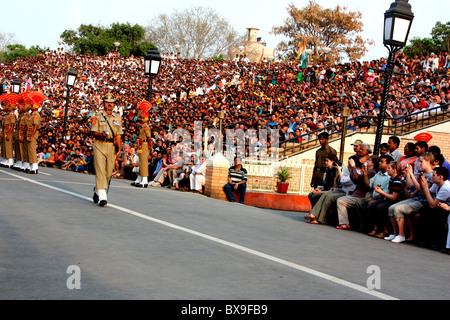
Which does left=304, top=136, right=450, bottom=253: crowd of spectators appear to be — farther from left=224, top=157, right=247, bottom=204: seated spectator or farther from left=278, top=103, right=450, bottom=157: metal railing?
left=278, top=103, right=450, bottom=157: metal railing

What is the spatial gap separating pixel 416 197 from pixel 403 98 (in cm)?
1581

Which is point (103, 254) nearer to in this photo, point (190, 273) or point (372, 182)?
point (190, 273)

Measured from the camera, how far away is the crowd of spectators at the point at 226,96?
25.5 meters

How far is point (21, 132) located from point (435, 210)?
1421 cm

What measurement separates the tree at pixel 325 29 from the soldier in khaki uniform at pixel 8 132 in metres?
42.9

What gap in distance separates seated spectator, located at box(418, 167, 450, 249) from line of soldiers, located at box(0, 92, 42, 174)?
509 inches

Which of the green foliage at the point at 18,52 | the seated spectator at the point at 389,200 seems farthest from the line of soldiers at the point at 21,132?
the green foliage at the point at 18,52

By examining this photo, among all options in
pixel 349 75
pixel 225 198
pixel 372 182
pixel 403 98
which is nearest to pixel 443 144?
pixel 403 98

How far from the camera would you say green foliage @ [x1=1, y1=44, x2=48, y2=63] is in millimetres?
85938

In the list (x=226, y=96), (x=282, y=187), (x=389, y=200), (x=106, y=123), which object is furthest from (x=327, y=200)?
(x=226, y=96)

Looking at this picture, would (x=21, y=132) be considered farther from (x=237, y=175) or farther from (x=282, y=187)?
(x=282, y=187)

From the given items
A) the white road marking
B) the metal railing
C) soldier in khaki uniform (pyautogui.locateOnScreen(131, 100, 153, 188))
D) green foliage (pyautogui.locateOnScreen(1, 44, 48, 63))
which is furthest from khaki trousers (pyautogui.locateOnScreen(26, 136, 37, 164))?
green foliage (pyautogui.locateOnScreen(1, 44, 48, 63))
